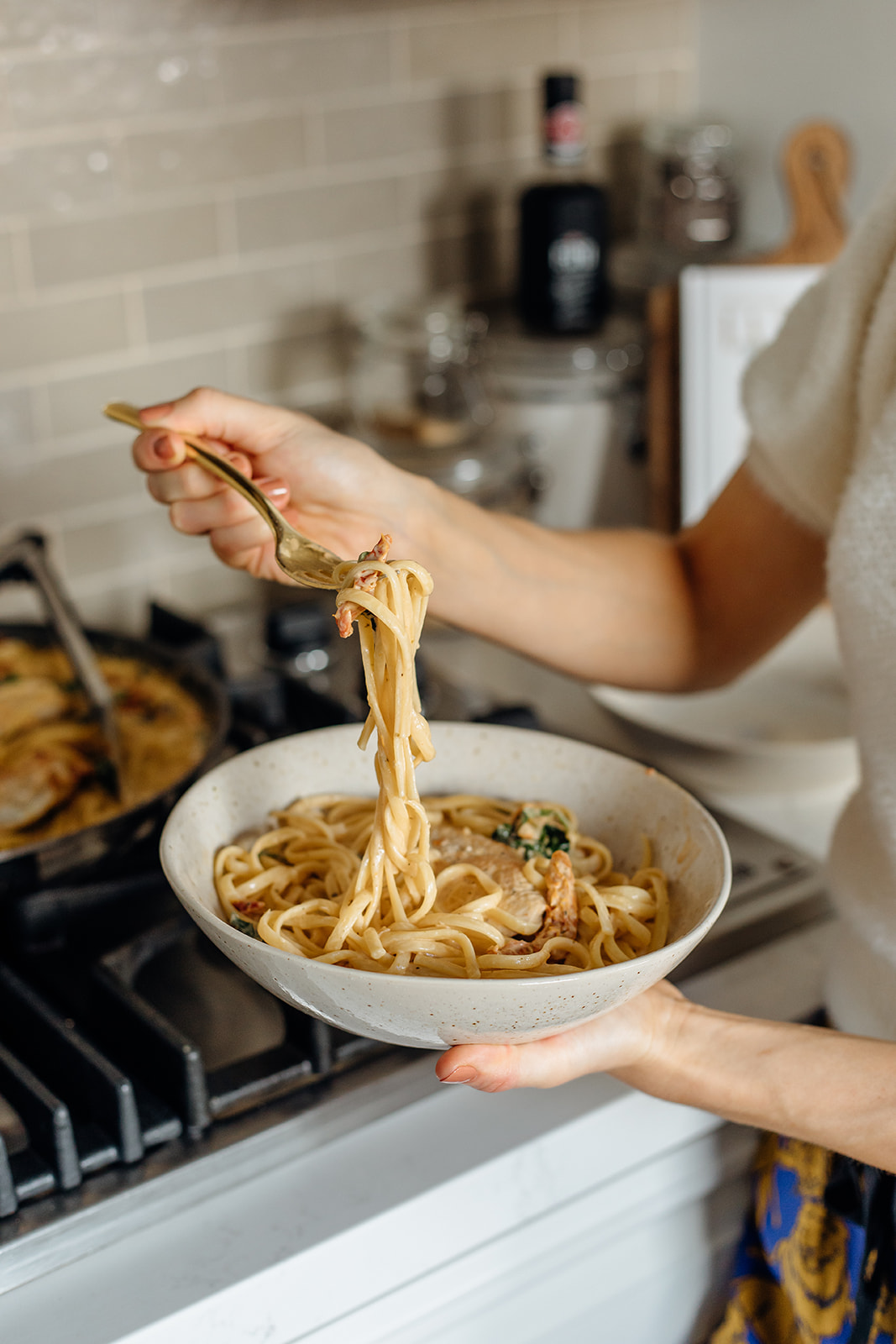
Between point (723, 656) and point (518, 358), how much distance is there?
0.69 m

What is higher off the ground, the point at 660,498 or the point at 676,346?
the point at 676,346

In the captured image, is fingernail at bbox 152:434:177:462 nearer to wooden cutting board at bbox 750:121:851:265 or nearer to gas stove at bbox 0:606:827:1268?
gas stove at bbox 0:606:827:1268

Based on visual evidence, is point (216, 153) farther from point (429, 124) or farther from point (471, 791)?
point (471, 791)

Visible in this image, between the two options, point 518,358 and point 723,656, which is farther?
point 518,358

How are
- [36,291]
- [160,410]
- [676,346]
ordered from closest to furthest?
1. [160,410]
2. [36,291]
3. [676,346]

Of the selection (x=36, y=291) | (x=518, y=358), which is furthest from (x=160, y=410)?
(x=518, y=358)

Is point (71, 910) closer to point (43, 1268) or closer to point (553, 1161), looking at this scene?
point (43, 1268)

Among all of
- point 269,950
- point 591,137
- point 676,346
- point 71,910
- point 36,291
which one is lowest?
point 71,910

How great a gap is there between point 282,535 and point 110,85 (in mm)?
904

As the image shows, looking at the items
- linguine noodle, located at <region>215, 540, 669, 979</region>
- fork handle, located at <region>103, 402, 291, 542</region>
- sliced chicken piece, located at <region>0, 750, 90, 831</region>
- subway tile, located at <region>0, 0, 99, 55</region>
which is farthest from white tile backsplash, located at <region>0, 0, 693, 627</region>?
linguine noodle, located at <region>215, 540, 669, 979</region>

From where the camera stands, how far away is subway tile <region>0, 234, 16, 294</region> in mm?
1477

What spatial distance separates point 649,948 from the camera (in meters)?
0.77

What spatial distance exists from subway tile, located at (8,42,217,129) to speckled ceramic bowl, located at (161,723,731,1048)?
3.02 feet

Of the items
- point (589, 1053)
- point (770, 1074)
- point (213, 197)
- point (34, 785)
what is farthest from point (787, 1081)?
point (213, 197)
